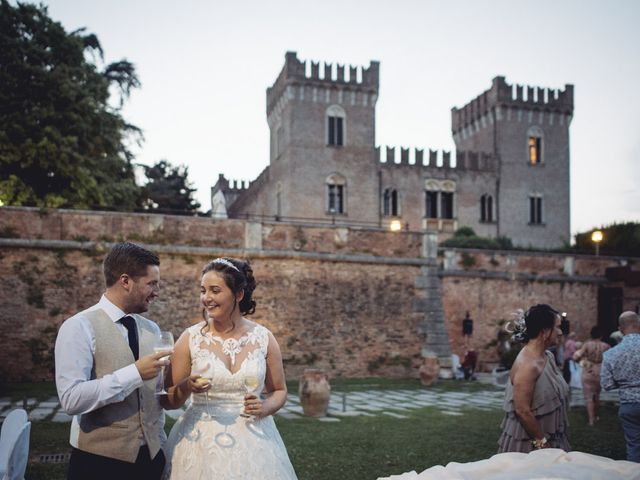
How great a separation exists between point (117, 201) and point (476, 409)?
16.2 metres

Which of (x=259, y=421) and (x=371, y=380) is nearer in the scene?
(x=259, y=421)

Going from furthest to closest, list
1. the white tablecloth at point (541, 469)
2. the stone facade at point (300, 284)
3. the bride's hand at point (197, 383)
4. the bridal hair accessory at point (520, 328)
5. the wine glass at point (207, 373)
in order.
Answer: the stone facade at point (300, 284) → the bridal hair accessory at point (520, 328) → the wine glass at point (207, 373) → the bride's hand at point (197, 383) → the white tablecloth at point (541, 469)

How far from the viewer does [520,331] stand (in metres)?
4.79

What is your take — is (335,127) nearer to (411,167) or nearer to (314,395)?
(411,167)

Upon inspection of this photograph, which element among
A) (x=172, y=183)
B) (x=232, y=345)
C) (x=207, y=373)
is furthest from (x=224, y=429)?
(x=172, y=183)

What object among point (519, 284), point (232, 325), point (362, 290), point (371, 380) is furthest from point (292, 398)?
point (519, 284)

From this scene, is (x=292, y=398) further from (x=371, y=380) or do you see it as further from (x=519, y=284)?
(x=519, y=284)

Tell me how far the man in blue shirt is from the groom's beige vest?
13.8 ft

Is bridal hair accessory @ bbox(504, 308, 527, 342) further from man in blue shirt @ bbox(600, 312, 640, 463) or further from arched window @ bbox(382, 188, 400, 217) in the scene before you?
arched window @ bbox(382, 188, 400, 217)

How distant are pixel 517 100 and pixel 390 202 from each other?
35.6ft

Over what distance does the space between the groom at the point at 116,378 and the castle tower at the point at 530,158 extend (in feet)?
123

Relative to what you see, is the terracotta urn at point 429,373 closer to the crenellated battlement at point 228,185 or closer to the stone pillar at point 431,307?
the stone pillar at point 431,307

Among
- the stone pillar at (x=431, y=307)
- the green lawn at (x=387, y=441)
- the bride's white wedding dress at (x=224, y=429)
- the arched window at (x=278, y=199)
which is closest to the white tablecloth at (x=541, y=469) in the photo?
the bride's white wedding dress at (x=224, y=429)

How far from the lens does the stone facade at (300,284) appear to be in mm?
16531
